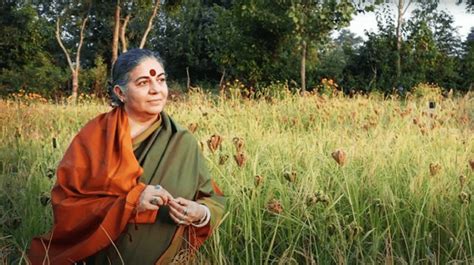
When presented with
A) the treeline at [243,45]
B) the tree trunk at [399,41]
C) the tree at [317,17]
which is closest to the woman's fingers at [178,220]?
the treeline at [243,45]

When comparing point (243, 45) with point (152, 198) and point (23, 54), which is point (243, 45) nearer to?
point (23, 54)

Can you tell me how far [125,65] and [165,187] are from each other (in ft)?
1.47

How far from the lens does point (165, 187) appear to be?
6.89 feet

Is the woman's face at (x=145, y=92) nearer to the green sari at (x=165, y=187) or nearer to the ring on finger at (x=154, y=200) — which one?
the green sari at (x=165, y=187)

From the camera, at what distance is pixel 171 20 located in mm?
27906

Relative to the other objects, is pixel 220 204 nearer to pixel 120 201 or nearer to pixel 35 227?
pixel 120 201

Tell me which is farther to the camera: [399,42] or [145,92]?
[399,42]

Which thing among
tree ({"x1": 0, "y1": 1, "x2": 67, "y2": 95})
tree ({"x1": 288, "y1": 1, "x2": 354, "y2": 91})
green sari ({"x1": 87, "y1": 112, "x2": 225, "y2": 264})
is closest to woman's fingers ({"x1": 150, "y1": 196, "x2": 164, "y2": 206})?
green sari ({"x1": 87, "y1": 112, "x2": 225, "y2": 264})

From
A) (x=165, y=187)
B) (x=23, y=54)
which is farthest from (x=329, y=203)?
(x=23, y=54)

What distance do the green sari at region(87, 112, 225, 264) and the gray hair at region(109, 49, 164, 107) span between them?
0.19 metres

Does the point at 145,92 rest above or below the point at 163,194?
above

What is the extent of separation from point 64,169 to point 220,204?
56cm

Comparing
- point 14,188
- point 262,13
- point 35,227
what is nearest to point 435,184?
point 35,227

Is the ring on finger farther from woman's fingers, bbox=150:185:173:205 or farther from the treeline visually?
the treeline
